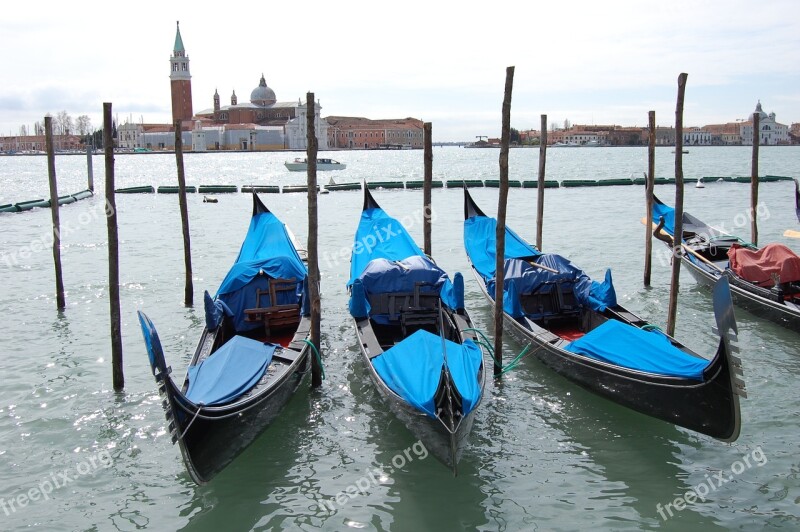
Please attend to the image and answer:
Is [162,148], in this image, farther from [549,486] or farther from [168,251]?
[549,486]

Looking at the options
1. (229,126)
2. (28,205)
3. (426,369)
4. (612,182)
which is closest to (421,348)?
(426,369)

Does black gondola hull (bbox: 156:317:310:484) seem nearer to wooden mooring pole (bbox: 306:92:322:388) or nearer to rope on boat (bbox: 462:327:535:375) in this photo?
wooden mooring pole (bbox: 306:92:322:388)

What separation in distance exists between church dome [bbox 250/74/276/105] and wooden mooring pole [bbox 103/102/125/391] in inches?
3413

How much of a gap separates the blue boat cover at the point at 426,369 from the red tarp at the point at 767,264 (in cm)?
388

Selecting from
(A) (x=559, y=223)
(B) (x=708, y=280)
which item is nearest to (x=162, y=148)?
(A) (x=559, y=223)

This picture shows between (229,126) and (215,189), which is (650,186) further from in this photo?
(229,126)

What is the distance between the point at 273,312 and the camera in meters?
6.43

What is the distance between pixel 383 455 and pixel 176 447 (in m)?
1.43

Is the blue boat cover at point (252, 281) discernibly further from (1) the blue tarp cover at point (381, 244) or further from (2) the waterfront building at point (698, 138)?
(2) the waterfront building at point (698, 138)

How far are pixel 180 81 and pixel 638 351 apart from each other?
81873 millimetres

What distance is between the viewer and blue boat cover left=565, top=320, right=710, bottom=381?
15.1 feet

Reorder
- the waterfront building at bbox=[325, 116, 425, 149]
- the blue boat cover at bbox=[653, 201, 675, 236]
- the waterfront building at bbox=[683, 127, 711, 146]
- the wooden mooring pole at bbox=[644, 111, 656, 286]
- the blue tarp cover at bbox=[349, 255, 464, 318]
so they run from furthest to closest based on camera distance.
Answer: the waterfront building at bbox=[683, 127, 711, 146]
the waterfront building at bbox=[325, 116, 425, 149]
the blue boat cover at bbox=[653, 201, 675, 236]
the wooden mooring pole at bbox=[644, 111, 656, 286]
the blue tarp cover at bbox=[349, 255, 464, 318]

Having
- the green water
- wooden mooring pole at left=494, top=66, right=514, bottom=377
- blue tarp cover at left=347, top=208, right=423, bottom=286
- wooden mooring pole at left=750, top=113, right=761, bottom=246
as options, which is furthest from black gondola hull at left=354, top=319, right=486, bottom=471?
wooden mooring pole at left=750, top=113, right=761, bottom=246

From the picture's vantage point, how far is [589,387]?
537 cm
